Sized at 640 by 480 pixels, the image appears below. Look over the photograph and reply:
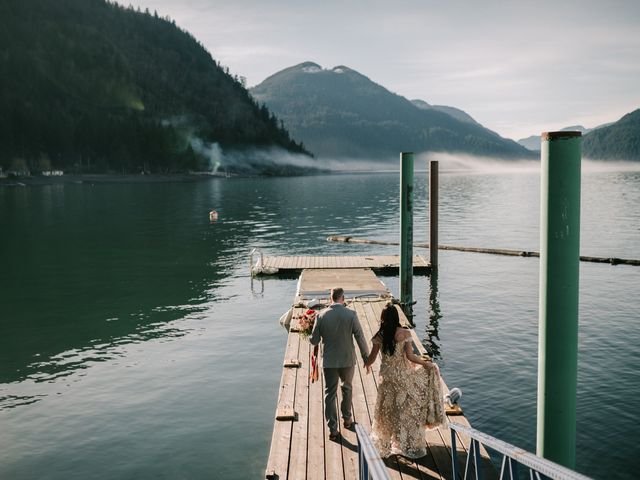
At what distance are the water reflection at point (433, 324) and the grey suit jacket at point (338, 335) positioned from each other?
31.8ft

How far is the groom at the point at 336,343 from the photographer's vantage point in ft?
31.5

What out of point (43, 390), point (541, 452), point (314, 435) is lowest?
point (43, 390)

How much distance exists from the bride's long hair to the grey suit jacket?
2.24 feet

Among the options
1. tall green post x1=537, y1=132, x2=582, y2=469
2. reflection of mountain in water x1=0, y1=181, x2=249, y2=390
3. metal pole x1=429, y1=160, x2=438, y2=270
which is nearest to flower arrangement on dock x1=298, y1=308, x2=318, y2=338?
reflection of mountain in water x1=0, y1=181, x2=249, y2=390

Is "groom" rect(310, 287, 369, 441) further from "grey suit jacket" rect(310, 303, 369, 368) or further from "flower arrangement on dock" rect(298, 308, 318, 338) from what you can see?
"flower arrangement on dock" rect(298, 308, 318, 338)

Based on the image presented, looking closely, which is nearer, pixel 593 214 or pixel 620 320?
pixel 620 320

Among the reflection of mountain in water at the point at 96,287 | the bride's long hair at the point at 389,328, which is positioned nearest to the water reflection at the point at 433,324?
the reflection of mountain in water at the point at 96,287

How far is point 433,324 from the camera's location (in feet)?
74.4

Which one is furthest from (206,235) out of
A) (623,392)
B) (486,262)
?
(623,392)

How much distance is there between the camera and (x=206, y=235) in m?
51.8

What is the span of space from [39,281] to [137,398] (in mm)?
19625

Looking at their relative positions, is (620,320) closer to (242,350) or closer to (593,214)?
(242,350)

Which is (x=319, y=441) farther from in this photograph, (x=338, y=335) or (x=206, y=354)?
(x=206, y=354)

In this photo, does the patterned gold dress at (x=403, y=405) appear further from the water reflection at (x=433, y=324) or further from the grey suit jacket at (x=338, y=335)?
the water reflection at (x=433, y=324)
